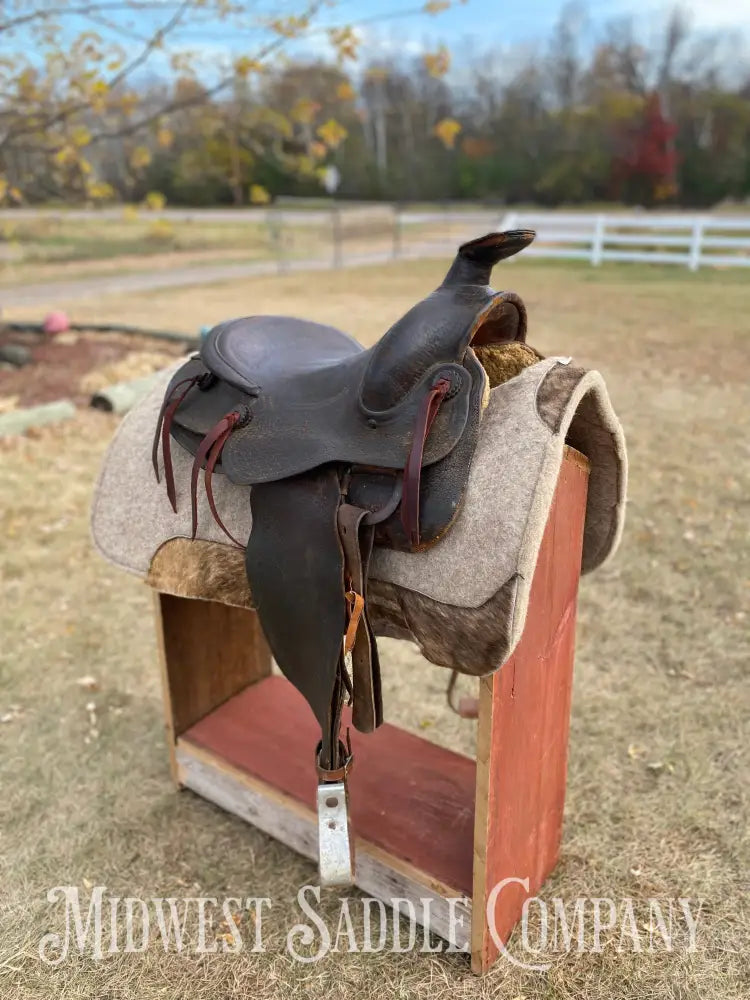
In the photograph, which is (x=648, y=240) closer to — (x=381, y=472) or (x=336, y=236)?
(x=336, y=236)

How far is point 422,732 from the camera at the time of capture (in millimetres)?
2234

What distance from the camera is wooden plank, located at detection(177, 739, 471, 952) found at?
1500mm

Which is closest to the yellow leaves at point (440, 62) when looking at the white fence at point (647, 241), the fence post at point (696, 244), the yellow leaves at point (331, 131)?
the yellow leaves at point (331, 131)

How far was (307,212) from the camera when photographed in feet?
60.8

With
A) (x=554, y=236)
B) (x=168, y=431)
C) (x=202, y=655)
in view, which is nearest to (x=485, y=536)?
(x=168, y=431)

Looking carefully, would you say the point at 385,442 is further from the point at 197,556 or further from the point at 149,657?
the point at 149,657

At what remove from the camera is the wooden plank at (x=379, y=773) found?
5.23 feet

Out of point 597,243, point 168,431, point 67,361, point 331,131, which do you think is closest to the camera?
point 168,431

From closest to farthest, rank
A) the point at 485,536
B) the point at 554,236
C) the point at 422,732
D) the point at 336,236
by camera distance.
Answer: the point at 485,536, the point at 422,732, the point at 554,236, the point at 336,236

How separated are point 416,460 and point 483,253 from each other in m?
0.39

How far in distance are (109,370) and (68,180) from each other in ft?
6.36

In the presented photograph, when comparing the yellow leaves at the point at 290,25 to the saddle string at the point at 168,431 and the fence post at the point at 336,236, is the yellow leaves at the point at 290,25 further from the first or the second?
the fence post at the point at 336,236

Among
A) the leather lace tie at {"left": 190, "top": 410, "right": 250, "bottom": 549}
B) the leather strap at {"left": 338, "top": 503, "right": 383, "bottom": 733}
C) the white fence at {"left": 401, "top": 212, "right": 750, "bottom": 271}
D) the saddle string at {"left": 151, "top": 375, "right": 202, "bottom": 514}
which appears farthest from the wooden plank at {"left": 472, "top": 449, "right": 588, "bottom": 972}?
the white fence at {"left": 401, "top": 212, "right": 750, "bottom": 271}

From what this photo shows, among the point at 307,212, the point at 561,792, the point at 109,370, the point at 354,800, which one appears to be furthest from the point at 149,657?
the point at 307,212
